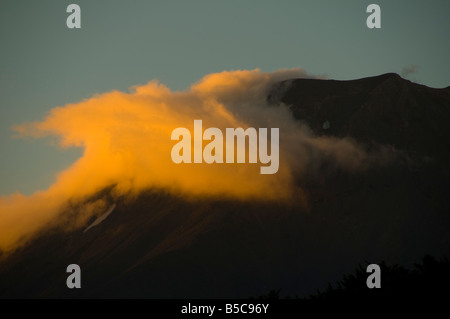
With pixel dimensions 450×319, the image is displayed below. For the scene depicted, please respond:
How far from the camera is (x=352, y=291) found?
72.0 m
